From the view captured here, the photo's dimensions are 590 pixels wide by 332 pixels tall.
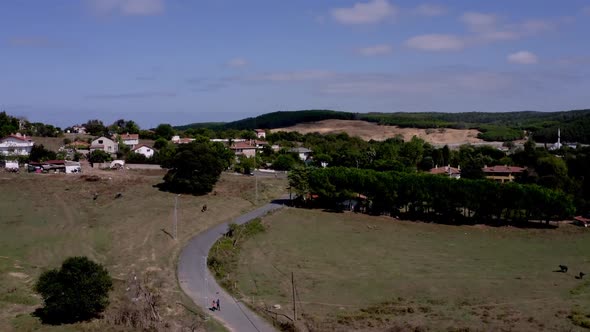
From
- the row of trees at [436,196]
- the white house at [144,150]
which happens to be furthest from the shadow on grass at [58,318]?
the white house at [144,150]

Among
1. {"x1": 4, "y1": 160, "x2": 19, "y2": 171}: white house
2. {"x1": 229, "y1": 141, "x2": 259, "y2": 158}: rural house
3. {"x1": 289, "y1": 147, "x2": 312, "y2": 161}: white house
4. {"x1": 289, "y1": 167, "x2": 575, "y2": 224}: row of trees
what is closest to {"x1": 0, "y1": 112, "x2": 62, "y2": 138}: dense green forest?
{"x1": 4, "y1": 160, "x2": 19, "y2": 171}: white house

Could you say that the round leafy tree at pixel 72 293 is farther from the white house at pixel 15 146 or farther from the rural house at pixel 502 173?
the white house at pixel 15 146

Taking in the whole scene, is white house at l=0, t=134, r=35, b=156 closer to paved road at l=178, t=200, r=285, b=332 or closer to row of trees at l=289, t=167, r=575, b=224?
row of trees at l=289, t=167, r=575, b=224

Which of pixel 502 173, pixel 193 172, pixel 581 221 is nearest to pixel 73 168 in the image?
pixel 193 172

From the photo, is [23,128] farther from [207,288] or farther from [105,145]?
[207,288]

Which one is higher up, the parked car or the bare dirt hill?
the bare dirt hill
